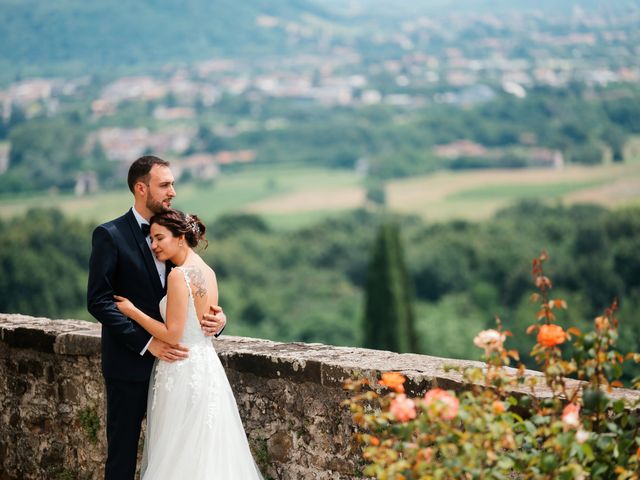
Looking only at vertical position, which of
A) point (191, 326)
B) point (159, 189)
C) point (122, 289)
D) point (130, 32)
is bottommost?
point (191, 326)

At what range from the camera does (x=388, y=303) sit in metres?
48.5

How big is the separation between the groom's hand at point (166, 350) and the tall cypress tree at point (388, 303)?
42.7 metres

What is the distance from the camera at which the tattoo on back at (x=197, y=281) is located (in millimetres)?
3861

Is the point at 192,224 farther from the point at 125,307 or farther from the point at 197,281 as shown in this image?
the point at 125,307

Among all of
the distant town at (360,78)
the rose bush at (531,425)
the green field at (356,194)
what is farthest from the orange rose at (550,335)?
the distant town at (360,78)

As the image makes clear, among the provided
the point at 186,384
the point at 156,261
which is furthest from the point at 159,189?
the point at 186,384

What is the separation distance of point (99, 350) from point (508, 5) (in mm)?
170336

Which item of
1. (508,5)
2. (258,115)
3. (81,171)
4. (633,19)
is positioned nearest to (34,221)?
(81,171)

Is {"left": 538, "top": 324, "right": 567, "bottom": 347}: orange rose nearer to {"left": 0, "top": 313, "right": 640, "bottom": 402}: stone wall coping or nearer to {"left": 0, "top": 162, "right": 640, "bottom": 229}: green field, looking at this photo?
{"left": 0, "top": 313, "right": 640, "bottom": 402}: stone wall coping

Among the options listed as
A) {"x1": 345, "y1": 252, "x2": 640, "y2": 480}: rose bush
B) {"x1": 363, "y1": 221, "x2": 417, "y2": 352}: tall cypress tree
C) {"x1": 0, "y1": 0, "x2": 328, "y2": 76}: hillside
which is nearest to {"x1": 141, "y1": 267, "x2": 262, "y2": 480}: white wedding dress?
{"x1": 345, "y1": 252, "x2": 640, "y2": 480}: rose bush

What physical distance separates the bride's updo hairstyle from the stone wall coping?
2.49ft

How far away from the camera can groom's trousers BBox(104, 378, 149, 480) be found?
4020 mm

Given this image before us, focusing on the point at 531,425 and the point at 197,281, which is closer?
the point at 531,425

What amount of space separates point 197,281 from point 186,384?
1.26 feet
